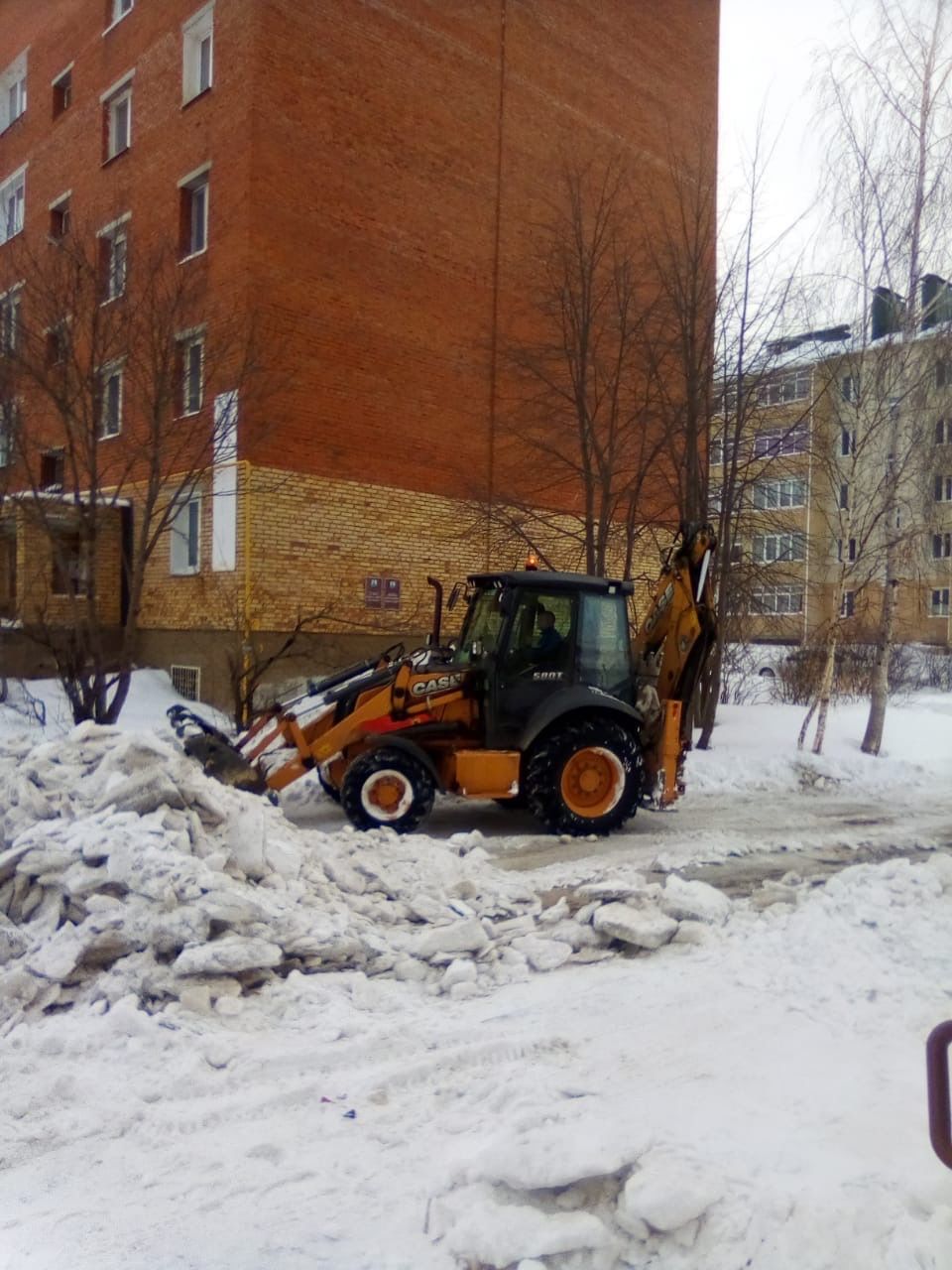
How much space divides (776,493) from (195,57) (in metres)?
13.1

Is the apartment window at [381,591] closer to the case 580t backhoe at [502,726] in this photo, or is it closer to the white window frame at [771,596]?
the white window frame at [771,596]

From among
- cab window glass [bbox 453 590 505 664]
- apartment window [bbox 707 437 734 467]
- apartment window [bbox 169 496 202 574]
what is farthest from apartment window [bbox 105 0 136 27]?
cab window glass [bbox 453 590 505 664]

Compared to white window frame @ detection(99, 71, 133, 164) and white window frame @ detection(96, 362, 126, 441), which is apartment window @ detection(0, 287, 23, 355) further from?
white window frame @ detection(99, 71, 133, 164)

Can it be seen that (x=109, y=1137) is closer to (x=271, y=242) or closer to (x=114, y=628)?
(x=114, y=628)

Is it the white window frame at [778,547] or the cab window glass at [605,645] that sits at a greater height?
the white window frame at [778,547]

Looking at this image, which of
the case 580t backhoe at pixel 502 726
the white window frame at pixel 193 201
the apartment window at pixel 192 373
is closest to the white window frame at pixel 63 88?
the white window frame at pixel 193 201

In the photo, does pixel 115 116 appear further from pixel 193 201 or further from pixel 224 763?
pixel 224 763

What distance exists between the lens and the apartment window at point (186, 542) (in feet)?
58.0

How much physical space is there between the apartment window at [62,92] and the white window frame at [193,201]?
6.33 m

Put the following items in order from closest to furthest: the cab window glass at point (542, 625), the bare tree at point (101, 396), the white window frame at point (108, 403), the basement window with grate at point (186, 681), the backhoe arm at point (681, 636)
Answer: the cab window glass at point (542, 625)
the backhoe arm at point (681, 636)
the bare tree at point (101, 396)
the white window frame at point (108, 403)
the basement window with grate at point (186, 681)

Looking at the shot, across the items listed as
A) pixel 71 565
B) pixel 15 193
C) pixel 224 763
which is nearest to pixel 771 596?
pixel 224 763

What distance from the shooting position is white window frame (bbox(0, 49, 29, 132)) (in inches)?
960

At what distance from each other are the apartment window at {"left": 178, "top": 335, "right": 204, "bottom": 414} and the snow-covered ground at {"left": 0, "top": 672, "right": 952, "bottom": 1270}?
6.32 metres

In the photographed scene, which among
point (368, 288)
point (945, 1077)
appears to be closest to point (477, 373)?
point (368, 288)
